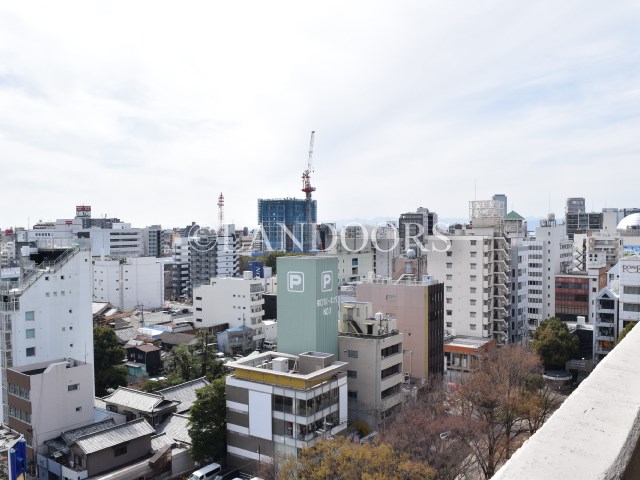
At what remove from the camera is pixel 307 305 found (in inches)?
766

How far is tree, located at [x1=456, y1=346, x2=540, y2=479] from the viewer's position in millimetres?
16719

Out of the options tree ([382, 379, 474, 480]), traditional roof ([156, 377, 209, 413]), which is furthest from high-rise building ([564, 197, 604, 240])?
tree ([382, 379, 474, 480])

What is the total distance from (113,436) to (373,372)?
9.50 m

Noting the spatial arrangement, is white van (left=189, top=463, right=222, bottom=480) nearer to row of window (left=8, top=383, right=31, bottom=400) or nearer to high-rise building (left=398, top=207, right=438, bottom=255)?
row of window (left=8, top=383, right=31, bottom=400)

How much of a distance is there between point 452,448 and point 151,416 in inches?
486

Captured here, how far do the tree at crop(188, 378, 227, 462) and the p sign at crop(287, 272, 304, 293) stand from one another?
4.46 m

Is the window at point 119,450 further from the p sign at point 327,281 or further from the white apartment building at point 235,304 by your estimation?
the white apartment building at point 235,304

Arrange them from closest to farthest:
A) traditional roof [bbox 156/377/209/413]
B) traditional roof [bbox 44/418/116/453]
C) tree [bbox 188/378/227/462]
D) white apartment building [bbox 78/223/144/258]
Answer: tree [bbox 188/378/227/462] → traditional roof [bbox 44/418/116/453] → traditional roof [bbox 156/377/209/413] → white apartment building [bbox 78/223/144/258]

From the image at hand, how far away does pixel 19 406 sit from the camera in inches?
733

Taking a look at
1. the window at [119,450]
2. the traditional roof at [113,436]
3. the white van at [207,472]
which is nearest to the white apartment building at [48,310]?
the traditional roof at [113,436]

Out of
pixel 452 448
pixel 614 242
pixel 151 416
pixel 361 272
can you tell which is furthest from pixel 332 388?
pixel 614 242

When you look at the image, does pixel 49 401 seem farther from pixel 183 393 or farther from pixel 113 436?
pixel 183 393

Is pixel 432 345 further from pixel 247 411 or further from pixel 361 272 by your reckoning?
pixel 361 272

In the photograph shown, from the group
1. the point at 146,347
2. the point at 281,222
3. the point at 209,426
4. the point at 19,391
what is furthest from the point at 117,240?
the point at 209,426
